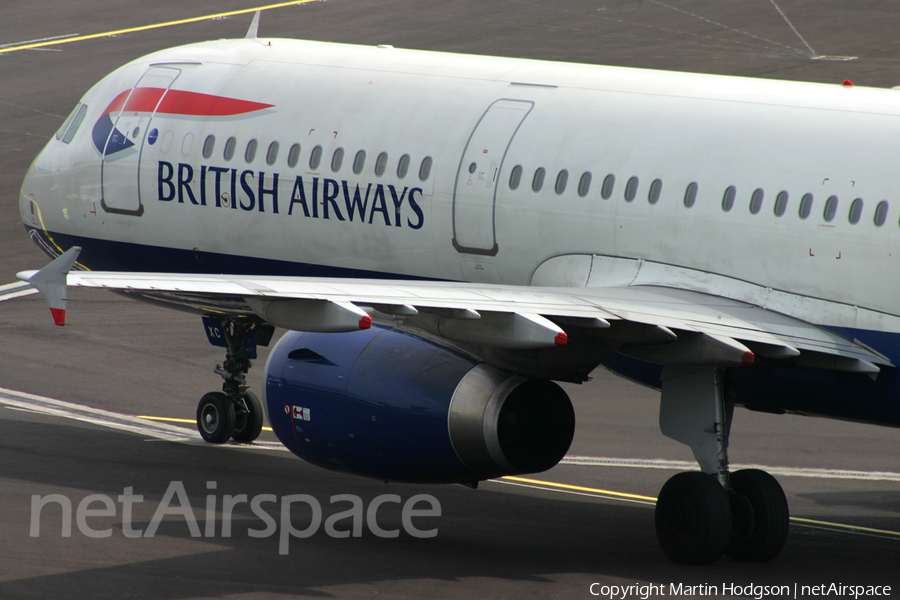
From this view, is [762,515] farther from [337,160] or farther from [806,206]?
[337,160]

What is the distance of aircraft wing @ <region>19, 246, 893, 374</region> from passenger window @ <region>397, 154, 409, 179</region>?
156 inches

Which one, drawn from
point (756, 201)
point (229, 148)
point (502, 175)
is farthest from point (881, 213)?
point (229, 148)

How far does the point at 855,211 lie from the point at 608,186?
10.6ft

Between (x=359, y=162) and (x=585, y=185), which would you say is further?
(x=359, y=162)

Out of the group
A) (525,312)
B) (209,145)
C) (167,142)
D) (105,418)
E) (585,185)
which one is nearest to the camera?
(525,312)

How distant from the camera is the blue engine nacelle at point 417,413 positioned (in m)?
16.2

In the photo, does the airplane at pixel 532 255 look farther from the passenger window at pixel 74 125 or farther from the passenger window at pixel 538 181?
the passenger window at pixel 74 125

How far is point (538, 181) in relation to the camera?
1852 centimetres

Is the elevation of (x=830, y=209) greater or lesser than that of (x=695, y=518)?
greater

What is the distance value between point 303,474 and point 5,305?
45.8 ft

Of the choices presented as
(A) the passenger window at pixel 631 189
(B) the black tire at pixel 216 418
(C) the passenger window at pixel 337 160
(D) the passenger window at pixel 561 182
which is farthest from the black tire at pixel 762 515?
(B) the black tire at pixel 216 418

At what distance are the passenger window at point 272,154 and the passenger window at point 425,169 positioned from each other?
2606mm

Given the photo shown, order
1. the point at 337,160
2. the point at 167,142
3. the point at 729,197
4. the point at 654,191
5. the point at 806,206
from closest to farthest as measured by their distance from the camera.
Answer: the point at 806,206
the point at 729,197
the point at 654,191
the point at 337,160
the point at 167,142

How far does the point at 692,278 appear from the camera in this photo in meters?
17.1
